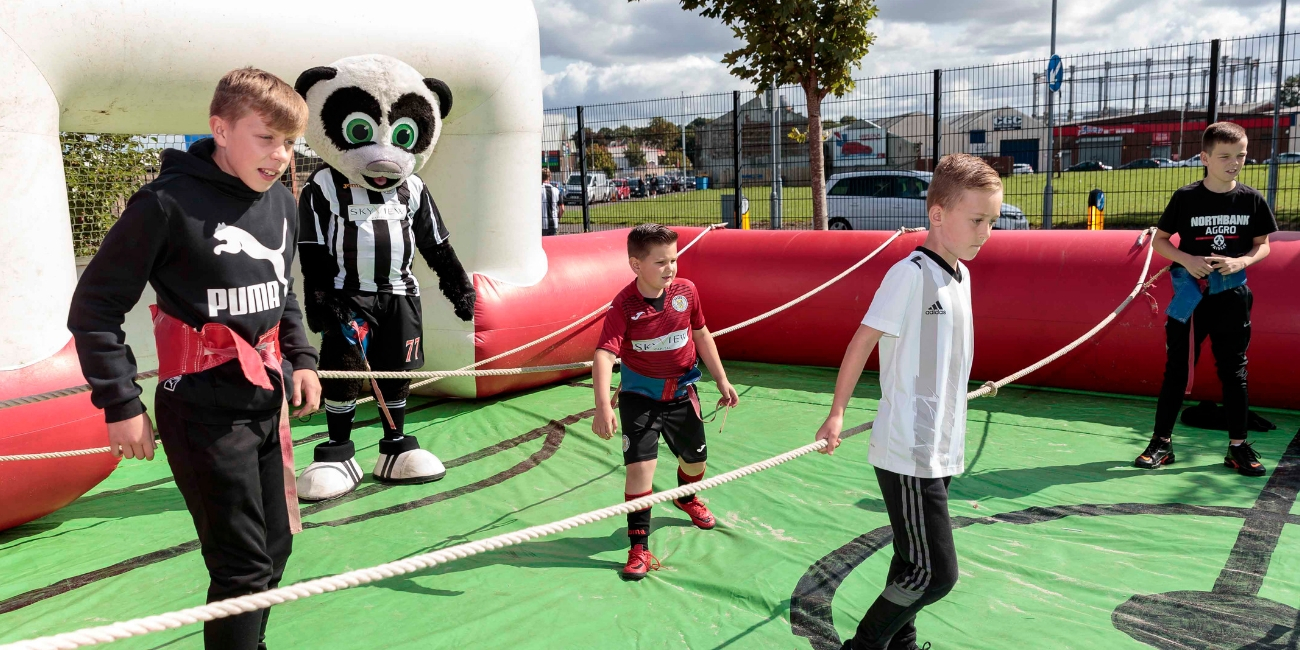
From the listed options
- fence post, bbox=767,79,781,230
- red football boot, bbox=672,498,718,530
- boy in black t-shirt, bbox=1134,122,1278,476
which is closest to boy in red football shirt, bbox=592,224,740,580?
red football boot, bbox=672,498,718,530

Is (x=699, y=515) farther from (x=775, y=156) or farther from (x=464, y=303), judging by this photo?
(x=775, y=156)

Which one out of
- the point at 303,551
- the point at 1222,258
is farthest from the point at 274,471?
the point at 1222,258

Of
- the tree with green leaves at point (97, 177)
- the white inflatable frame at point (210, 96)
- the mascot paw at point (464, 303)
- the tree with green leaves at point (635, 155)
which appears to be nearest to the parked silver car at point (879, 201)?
the tree with green leaves at point (635, 155)

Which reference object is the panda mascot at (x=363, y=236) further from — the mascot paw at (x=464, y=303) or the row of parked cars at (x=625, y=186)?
the row of parked cars at (x=625, y=186)

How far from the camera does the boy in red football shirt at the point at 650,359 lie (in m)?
3.57

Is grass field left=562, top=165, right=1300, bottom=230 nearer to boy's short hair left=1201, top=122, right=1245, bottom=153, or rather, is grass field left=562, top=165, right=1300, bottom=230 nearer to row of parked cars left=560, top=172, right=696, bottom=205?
row of parked cars left=560, top=172, right=696, bottom=205

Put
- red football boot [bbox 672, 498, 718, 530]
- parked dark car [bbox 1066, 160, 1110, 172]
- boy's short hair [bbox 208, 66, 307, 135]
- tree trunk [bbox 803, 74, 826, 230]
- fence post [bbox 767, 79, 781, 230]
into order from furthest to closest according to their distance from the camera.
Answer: parked dark car [bbox 1066, 160, 1110, 172] < fence post [bbox 767, 79, 781, 230] < tree trunk [bbox 803, 74, 826, 230] < red football boot [bbox 672, 498, 718, 530] < boy's short hair [bbox 208, 66, 307, 135]

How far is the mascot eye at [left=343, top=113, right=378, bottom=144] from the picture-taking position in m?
4.45

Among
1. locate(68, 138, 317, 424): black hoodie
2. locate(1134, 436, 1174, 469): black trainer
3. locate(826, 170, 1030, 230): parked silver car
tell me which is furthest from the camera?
locate(826, 170, 1030, 230): parked silver car

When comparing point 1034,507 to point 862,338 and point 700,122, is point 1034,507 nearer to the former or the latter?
point 862,338

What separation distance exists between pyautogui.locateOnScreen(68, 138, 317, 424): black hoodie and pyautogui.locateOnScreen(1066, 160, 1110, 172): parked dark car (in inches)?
440

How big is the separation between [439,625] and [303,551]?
102 cm

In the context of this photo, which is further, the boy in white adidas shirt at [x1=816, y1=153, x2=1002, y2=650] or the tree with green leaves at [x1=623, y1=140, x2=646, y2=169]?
the tree with green leaves at [x1=623, y1=140, x2=646, y2=169]

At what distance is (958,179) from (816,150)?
336 inches
